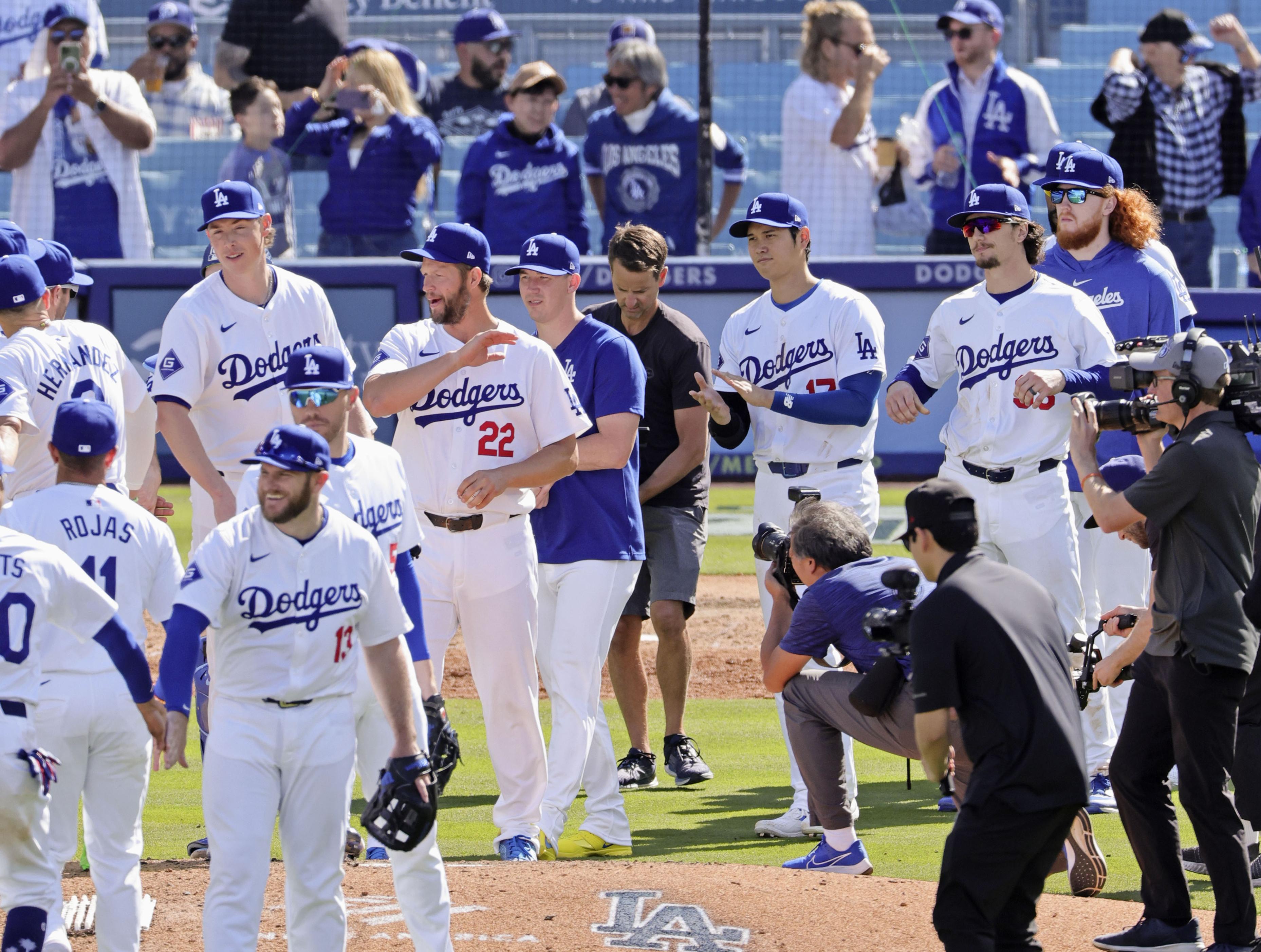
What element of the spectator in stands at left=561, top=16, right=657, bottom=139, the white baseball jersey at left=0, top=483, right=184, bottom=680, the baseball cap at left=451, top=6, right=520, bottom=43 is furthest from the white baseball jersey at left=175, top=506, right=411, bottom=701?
the spectator in stands at left=561, top=16, right=657, bottom=139

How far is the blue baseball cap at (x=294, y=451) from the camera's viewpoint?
405 cm

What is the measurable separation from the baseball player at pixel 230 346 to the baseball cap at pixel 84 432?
Result: 1.09 m

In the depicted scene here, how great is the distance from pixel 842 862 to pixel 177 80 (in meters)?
9.89

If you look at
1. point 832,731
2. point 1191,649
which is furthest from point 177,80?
point 1191,649

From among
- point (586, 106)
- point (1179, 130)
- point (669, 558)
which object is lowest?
point (669, 558)

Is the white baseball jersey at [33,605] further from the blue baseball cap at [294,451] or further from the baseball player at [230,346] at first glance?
the baseball player at [230,346]

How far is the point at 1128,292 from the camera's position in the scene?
6699 millimetres

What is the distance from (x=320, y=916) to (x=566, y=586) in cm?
204

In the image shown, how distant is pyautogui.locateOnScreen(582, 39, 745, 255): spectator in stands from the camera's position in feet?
36.9

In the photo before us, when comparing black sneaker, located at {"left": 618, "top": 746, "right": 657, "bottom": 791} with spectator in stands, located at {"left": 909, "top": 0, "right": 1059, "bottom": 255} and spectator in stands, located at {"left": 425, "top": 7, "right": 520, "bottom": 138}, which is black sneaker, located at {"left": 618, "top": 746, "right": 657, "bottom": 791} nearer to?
spectator in stands, located at {"left": 909, "top": 0, "right": 1059, "bottom": 255}

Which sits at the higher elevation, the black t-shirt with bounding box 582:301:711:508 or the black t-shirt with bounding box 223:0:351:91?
the black t-shirt with bounding box 223:0:351:91

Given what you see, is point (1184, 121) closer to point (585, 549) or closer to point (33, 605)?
point (585, 549)

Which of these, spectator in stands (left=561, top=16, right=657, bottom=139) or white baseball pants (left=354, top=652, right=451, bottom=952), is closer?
white baseball pants (left=354, top=652, right=451, bottom=952)

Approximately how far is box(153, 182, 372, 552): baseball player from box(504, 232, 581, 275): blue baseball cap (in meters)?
0.74
